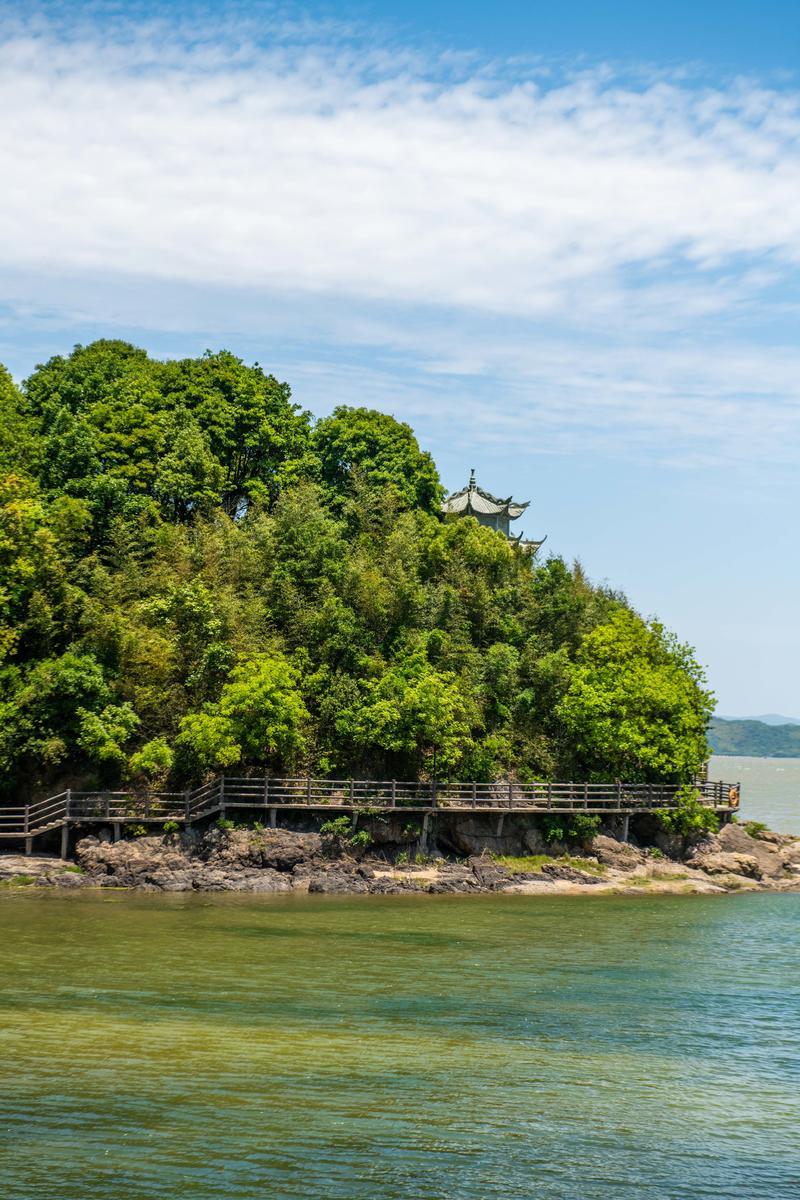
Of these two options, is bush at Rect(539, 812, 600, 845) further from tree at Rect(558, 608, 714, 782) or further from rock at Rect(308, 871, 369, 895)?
rock at Rect(308, 871, 369, 895)

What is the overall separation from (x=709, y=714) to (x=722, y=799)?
3888 millimetres

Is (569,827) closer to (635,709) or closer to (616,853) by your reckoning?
(616,853)

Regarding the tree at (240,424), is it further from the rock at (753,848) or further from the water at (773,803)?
the water at (773,803)

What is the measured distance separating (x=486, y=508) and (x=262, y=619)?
35.0 m

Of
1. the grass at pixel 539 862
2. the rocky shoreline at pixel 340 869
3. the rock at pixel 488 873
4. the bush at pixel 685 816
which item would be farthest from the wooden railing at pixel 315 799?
the rock at pixel 488 873

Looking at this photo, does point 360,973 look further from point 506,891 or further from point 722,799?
point 722,799

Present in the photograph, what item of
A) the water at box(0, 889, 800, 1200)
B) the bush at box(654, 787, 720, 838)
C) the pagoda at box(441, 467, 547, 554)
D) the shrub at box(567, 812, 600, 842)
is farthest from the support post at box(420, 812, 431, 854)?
the pagoda at box(441, 467, 547, 554)

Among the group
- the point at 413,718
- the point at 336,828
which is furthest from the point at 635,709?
the point at 336,828

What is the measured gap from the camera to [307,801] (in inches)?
1778

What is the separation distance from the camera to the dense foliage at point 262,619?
45062mm

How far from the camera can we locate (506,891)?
44438 millimetres

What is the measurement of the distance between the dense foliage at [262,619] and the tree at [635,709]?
0.10 metres

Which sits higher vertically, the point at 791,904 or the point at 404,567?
the point at 404,567

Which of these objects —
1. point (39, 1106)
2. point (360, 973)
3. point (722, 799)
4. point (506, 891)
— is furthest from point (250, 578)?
point (39, 1106)
